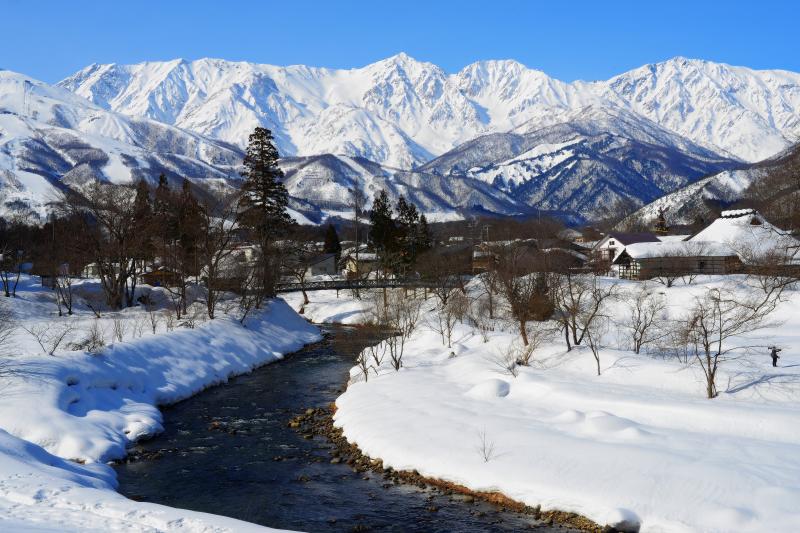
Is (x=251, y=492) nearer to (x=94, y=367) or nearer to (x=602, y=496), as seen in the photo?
(x=602, y=496)

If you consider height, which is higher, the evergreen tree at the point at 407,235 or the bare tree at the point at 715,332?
the evergreen tree at the point at 407,235

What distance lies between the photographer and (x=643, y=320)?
4084 cm

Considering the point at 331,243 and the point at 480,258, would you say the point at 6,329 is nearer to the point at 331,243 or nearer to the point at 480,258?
the point at 480,258

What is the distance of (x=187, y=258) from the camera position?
167 ft

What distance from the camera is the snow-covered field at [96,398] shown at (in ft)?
43.8

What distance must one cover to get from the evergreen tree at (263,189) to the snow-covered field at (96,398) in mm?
8917

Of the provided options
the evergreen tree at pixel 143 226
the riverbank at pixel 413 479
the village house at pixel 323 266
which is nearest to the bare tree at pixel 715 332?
the riverbank at pixel 413 479

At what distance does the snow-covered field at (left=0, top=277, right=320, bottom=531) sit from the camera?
13344 mm

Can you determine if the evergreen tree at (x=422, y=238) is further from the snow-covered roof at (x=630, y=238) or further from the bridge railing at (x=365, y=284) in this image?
the snow-covered roof at (x=630, y=238)

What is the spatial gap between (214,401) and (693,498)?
2073 centimetres

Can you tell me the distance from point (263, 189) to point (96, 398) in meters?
31.5

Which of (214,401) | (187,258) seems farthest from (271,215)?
(214,401)

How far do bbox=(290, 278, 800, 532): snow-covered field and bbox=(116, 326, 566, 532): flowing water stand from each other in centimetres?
147

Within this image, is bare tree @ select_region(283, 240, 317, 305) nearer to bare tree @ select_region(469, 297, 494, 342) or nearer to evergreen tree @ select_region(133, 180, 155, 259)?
evergreen tree @ select_region(133, 180, 155, 259)
